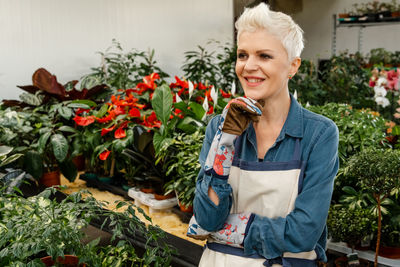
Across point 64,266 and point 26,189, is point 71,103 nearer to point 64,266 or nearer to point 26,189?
point 26,189

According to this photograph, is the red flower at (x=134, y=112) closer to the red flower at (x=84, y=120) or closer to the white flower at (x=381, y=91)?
the red flower at (x=84, y=120)

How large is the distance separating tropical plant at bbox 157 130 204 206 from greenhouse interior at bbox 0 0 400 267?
0.01 meters

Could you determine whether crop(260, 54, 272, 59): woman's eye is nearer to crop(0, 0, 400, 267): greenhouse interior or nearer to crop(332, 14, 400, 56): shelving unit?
crop(0, 0, 400, 267): greenhouse interior

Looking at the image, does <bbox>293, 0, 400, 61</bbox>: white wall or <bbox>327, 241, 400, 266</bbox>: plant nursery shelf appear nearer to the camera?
<bbox>327, 241, 400, 266</bbox>: plant nursery shelf

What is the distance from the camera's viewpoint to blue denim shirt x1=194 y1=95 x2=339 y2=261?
1.31 m

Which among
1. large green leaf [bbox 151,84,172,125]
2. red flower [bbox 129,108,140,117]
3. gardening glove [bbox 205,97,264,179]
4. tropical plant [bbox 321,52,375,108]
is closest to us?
gardening glove [bbox 205,97,264,179]

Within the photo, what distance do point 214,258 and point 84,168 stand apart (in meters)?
3.56

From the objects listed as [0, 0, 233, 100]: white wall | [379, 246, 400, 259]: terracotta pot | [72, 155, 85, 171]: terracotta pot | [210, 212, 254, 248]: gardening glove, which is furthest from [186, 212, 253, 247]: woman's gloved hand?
[0, 0, 233, 100]: white wall

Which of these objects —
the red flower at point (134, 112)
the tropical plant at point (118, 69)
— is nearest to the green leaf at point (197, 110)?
the red flower at point (134, 112)

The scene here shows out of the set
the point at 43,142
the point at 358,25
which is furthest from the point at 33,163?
the point at 358,25

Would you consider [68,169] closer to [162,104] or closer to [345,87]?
[162,104]

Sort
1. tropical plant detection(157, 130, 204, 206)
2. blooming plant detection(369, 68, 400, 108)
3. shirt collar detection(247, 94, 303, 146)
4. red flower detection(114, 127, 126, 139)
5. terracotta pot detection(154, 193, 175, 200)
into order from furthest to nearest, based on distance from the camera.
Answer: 1. blooming plant detection(369, 68, 400, 108)
2. red flower detection(114, 127, 126, 139)
3. terracotta pot detection(154, 193, 175, 200)
4. tropical plant detection(157, 130, 204, 206)
5. shirt collar detection(247, 94, 303, 146)

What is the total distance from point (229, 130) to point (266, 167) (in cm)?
20

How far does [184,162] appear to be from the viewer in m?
2.91
